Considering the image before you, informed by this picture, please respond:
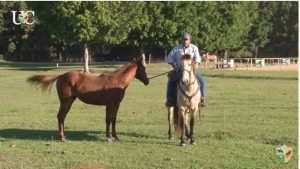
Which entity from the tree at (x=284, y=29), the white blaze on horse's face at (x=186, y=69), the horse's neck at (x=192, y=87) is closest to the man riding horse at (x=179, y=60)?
the horse's neck at (x=192, y=87)

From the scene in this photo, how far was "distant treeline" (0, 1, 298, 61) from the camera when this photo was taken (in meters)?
51.8

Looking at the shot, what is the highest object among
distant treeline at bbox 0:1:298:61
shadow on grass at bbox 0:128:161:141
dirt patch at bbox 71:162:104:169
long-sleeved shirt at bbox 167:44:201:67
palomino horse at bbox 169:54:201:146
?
distant treeline at bbox 0:1:298:61

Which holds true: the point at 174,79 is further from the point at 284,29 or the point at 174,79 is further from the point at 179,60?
the point at 284,29

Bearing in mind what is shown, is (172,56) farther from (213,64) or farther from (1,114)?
(213,64)

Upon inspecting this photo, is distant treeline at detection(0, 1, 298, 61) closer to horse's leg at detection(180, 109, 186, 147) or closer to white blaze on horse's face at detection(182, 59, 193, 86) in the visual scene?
horse's leg at detection(180, 109, 186, 147)

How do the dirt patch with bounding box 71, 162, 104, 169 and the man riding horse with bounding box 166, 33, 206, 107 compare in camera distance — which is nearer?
the dirt patch with bounding box 71, 162, 104, 169

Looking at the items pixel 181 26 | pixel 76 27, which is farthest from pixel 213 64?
pixel 76 27

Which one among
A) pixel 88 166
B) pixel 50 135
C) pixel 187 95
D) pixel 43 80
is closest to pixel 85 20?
pixel 43 80

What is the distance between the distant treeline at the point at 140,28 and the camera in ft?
170

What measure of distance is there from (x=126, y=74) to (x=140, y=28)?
46342 mm

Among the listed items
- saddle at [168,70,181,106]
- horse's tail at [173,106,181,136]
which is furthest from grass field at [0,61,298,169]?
saddle at [168,70,181,106]

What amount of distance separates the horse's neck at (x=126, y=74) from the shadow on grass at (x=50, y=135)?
1390 mm

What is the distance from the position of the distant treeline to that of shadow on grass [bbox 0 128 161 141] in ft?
120

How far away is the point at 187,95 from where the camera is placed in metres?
12.0
